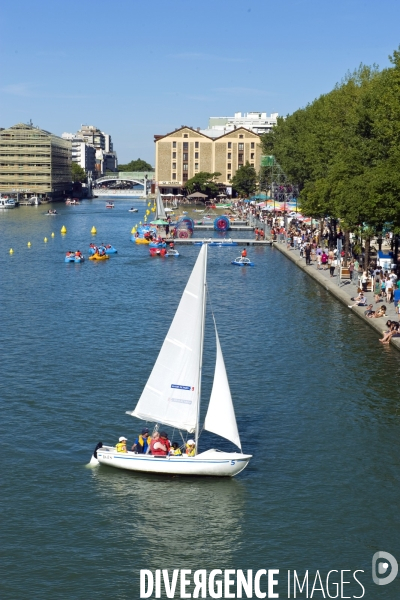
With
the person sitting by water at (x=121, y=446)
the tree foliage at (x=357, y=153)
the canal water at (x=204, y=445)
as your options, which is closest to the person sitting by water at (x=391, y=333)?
the canal water at (x=204, y=445)

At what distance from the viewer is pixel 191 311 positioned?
27344 millimetres

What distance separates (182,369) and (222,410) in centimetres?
186

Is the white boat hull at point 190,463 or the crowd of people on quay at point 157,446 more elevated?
the crowd of people on quay at point 157,446

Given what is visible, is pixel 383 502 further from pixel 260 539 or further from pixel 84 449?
pixel 84 449

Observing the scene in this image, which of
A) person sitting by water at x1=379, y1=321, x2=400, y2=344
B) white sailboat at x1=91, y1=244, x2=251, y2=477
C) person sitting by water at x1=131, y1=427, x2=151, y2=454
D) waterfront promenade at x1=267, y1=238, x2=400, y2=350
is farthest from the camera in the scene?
waterfront promenade at x1=267, y1=238, x2=400, y2=350

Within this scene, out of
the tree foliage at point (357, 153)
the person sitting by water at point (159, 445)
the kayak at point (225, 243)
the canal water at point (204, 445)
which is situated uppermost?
the tree foliage at point (357, 153)

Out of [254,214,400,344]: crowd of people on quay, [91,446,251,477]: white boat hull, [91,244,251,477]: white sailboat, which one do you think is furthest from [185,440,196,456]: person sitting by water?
[254,214,400,344]: crowd of people on quay

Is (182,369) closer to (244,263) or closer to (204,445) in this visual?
(204,445)

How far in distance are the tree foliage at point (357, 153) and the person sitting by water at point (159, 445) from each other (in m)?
33.2

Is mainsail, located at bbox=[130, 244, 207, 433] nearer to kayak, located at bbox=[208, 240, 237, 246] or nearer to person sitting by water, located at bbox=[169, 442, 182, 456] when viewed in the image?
person sitting by water, located at bbox=[169, 442, 182, 456]

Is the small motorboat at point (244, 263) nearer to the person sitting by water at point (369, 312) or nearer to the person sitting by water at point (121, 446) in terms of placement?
the person sitting by water at point (369, 312)

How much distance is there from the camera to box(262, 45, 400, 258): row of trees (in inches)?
2322

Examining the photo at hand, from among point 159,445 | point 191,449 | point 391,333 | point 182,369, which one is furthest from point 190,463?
point 391,333

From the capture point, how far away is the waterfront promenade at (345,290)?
49575mm
